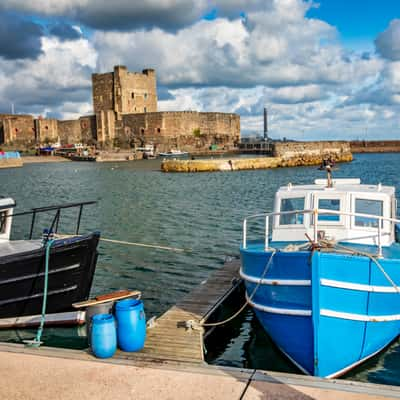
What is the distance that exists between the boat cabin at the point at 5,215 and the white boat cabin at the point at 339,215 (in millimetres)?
4437

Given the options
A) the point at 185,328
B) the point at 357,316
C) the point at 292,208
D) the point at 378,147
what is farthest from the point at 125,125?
the point at 357,316

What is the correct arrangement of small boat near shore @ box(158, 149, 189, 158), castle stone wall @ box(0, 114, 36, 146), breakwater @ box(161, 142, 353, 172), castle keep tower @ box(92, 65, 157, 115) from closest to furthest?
1. breakwater @ box(161, 142, 353, 172)
2. castle keep tower @ box(92, 65, 157, 115)
3. small boat near shore @ box(158, 149, 189, 158)
4. castle stone wall @ box(0, 114, 36, 146)

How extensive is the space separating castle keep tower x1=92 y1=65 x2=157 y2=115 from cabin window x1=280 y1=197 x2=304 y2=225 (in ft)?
217

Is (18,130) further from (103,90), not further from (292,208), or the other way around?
→ (292,208)

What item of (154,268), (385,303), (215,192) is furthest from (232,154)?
(385,303)

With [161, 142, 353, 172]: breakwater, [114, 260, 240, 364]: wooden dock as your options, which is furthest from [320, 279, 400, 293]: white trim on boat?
[161, 142, 353, 172]: breakwater

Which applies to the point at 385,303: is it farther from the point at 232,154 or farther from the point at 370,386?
the point at 232,154

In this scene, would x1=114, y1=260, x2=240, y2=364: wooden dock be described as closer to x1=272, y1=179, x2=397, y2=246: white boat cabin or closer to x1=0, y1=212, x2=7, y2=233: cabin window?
x1=272, y1=179, x2=397, y2=246: white boat cabin

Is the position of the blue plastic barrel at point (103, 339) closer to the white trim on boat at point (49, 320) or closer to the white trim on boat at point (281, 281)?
the white trim on boat at point (281, 281)

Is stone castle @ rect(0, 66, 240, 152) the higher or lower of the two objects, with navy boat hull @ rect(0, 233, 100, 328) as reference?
higher

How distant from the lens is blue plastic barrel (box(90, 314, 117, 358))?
5.59 m

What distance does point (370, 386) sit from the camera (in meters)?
4.72

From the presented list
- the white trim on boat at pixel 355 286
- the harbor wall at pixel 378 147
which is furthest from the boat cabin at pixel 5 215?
the harbor wall at pixel 378 147

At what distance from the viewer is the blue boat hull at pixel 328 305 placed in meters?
5.71
